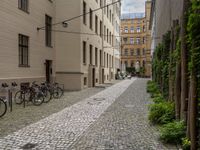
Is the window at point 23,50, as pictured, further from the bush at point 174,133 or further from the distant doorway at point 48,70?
the bush at point 174,133

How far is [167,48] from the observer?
34.0ft

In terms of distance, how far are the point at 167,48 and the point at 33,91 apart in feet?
21.1

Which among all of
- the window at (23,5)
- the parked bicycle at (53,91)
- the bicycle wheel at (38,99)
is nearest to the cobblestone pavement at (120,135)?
the bicycle wheel at (38,99)

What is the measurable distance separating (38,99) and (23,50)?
4241 mm

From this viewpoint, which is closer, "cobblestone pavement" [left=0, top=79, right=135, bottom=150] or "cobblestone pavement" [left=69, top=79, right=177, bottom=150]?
"cobblestone pavement" [left=69, top=79, right=177, bottom=150]

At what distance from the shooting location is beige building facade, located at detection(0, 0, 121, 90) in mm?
13562

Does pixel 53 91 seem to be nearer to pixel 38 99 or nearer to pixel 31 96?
pixel 38 99

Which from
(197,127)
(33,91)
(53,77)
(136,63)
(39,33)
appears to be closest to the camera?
(197,127)

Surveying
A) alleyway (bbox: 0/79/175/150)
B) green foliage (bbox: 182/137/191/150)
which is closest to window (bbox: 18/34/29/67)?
alleyway (bbox: 0/79/175/150)

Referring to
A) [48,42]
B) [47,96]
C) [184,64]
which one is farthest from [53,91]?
[184,64]

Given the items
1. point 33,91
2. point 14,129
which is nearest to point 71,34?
point 33,91

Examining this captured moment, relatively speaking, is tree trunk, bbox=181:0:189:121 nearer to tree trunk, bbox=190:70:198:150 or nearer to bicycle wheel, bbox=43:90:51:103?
tree trunk, bbox=190:70:198:150

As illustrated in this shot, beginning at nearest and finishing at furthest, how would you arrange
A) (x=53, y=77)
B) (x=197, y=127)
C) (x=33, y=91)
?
(x=197, y=127), (x=33, y=91), (x=53, y=77)

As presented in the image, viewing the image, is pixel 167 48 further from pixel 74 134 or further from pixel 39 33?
pixel 39 33
